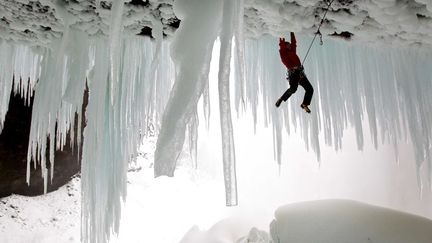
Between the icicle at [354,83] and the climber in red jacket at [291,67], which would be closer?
the climber in red jacket at [291,67]

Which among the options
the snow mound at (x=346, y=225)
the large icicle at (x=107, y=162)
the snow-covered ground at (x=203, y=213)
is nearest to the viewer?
the large icicle at (x=107, y=162)

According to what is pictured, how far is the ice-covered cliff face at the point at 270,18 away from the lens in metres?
2.52

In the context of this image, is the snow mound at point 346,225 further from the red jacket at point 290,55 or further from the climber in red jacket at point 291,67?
the red jacket at point 290,55

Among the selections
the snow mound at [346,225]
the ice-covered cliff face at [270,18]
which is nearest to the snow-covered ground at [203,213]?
the snow mound at [346,225]

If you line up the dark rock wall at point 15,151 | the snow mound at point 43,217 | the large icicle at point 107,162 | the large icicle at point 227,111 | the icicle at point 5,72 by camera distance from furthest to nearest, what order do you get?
the snow mound at point 43,217
the dark rock wall at point 15,151
the icicle at point 5,72
the large icicle at point 107,162
the large icicle at point 227,111

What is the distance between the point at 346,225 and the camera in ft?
14.2

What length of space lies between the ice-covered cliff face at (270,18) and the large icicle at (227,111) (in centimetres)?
72

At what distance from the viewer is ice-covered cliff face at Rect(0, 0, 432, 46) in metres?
2.52

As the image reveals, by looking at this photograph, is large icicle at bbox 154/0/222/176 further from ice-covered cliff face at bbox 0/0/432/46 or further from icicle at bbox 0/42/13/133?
icicle at bbox 0/42/13/133

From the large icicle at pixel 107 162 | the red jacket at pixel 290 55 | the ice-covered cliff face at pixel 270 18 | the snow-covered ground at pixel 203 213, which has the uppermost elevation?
the ice-covered cliff face at pixel 270 18

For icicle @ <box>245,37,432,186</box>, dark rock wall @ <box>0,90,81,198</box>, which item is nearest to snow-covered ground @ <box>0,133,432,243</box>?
dark rock wall @ <box>0,90,81,198</box>

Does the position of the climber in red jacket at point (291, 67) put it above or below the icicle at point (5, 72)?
below

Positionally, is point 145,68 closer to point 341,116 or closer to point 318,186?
point 341,116

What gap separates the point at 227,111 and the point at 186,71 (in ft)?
1.03
